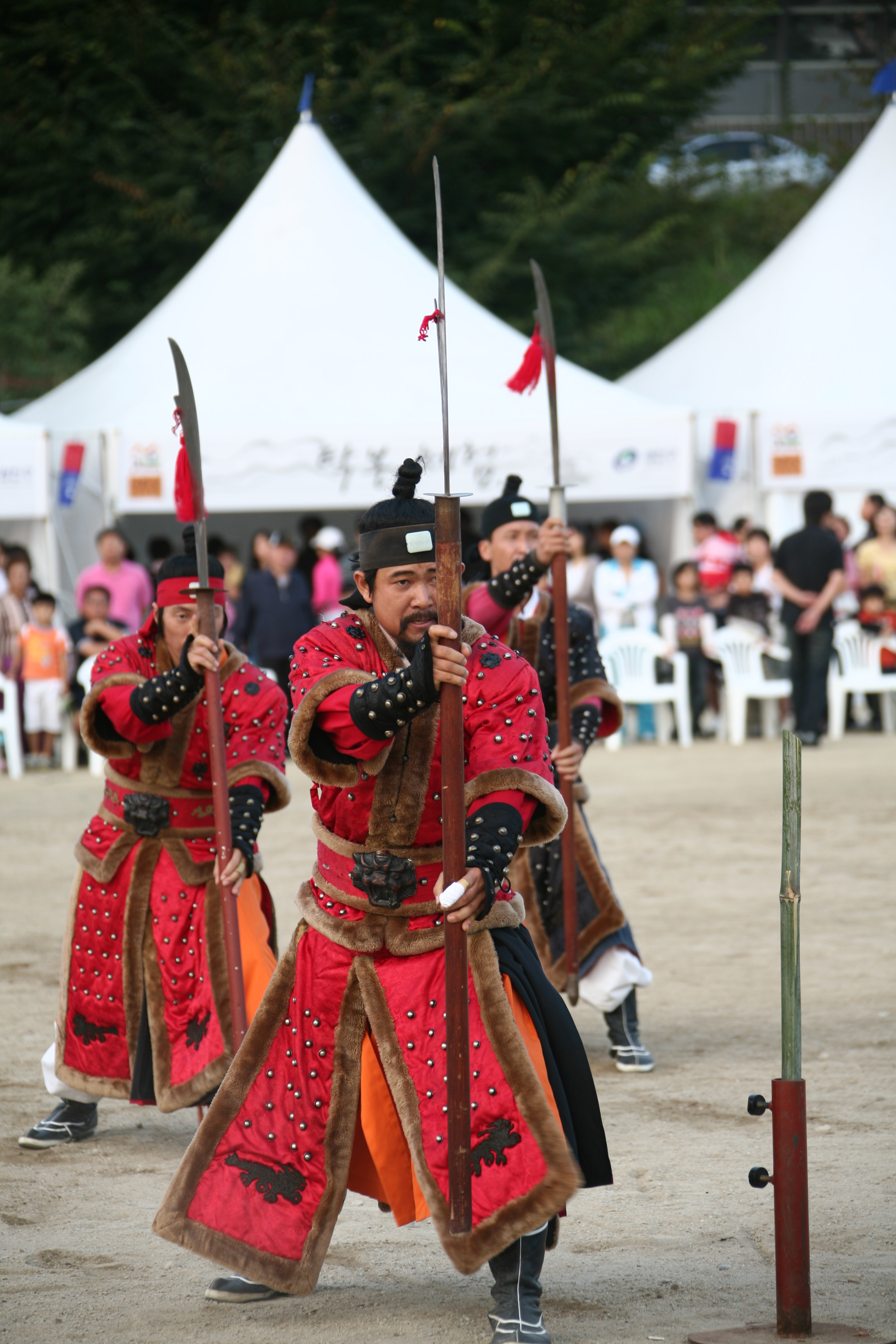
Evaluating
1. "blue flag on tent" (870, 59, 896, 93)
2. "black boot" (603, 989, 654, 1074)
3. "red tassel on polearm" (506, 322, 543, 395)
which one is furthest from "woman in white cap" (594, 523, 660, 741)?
"black boot" (603, 989, 654, 1074)

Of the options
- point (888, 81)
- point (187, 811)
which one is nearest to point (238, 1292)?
point (187, 811)

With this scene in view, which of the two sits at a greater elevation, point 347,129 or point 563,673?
point 347,129

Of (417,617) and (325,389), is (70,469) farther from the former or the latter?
(417,617)

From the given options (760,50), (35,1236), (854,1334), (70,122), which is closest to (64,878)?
(35,1236)

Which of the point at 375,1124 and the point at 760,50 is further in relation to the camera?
the point at 760,50

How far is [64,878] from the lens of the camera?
824 centimetres

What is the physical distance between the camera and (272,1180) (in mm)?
3180

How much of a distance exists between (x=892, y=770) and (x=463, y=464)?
163 inches

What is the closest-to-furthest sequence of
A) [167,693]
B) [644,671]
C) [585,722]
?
1. [167,693]
2. [585,722]
3. [644,671]

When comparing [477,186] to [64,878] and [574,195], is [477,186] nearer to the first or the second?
[574,195]

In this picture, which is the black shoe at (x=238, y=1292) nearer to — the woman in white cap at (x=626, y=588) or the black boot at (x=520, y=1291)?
the black boot at (x=520, y=1291)

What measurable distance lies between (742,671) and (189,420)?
949 cm

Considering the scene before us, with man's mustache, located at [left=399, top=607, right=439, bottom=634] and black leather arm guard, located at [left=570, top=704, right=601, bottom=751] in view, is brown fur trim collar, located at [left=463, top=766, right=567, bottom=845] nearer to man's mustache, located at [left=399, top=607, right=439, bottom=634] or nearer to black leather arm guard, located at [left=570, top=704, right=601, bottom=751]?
man's mustache, located at [left=399, top=607, right=439, bottom=634]

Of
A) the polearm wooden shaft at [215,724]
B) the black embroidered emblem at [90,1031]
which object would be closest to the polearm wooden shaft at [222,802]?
the polearm wooden shaft at [215,724]
